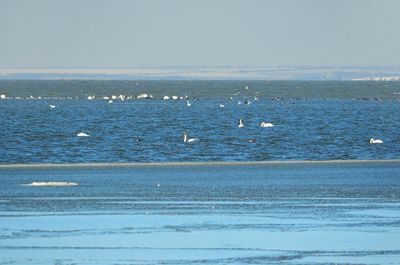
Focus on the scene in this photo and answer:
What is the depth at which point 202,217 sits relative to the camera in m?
26.3

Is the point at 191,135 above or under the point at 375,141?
under

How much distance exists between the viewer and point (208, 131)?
241 feet

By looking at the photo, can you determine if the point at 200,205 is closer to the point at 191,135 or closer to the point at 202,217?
the point at 202,217

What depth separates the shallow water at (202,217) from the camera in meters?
21.3

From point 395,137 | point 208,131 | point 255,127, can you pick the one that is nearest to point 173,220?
point 395,137

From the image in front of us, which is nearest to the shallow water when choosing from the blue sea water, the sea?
the sea

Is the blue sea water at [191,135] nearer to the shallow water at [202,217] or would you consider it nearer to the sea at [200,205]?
the sea at [200,205]

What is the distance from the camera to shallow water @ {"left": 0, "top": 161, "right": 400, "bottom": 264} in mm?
21266

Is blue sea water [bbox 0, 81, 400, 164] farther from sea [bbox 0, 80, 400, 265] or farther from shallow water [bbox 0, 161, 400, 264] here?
shallow water [bbox 0, 161, 400, 264]

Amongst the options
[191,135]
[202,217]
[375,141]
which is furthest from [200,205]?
[191,135]

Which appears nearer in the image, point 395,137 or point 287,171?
point 287,171

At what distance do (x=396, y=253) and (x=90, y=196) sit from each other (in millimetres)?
11472

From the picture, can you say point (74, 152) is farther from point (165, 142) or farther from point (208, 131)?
point (208, 131)

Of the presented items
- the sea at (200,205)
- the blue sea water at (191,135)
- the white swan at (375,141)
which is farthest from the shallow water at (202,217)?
the white swan at (375,141)
